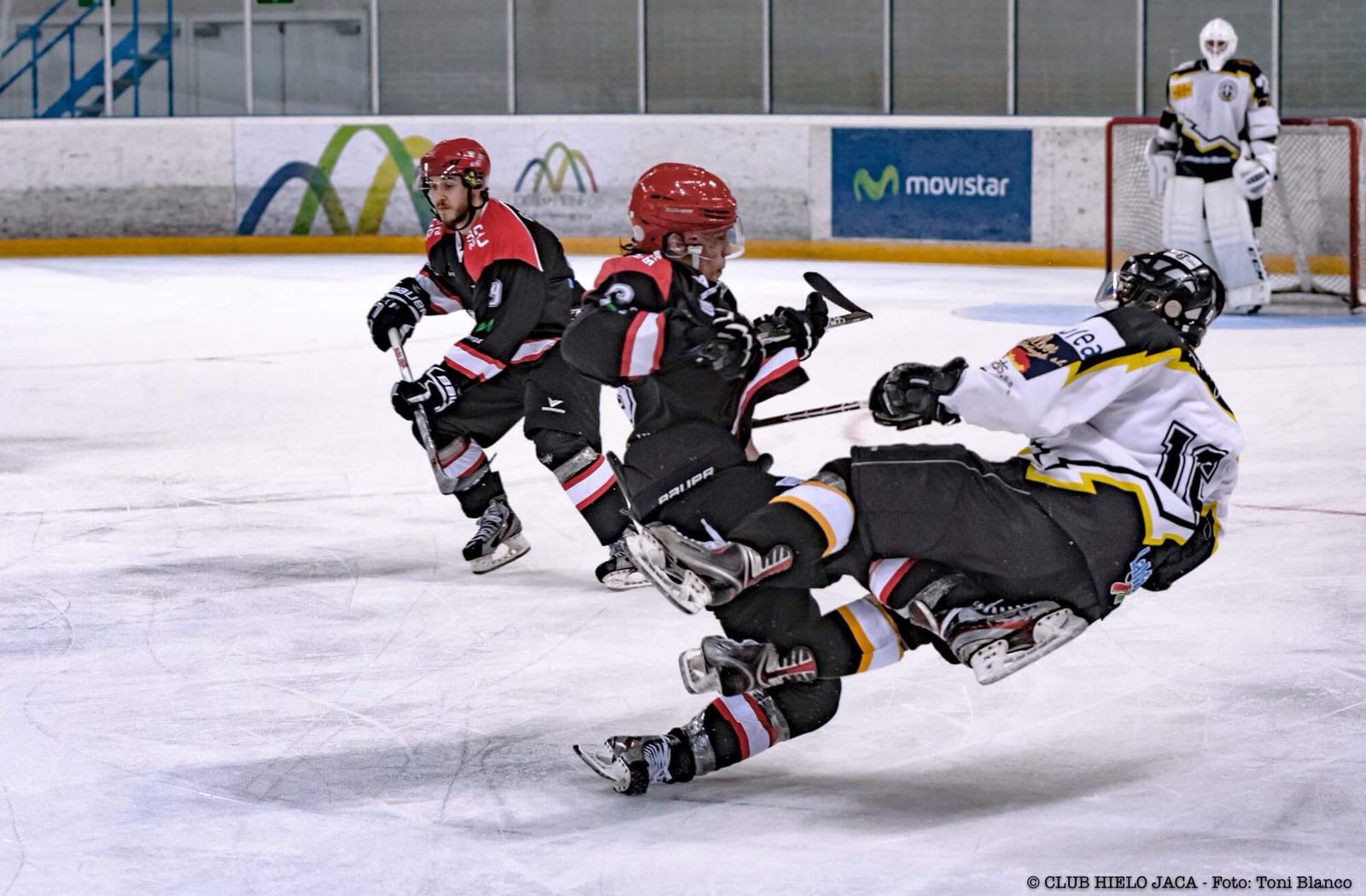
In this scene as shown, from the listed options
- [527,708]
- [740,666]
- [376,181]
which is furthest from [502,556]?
[376,181]

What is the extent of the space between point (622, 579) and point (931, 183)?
915cm

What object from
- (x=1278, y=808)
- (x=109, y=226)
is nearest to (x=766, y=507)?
(x=1278, y=808)

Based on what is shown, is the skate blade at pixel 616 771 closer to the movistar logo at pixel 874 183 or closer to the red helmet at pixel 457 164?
the red helmet at pixel 457 164

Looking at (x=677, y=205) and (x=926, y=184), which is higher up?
(x=926, y=184)

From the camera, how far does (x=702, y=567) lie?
3021 millimetres

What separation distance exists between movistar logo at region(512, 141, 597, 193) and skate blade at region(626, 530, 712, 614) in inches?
461

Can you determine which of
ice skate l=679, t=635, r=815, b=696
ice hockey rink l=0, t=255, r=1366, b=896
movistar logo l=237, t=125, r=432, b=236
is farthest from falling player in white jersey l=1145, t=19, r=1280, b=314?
ice skate l=679, t=635, r=815, b=696

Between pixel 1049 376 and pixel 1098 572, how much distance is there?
0.35 metres

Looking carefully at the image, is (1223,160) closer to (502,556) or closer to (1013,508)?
(502,556)

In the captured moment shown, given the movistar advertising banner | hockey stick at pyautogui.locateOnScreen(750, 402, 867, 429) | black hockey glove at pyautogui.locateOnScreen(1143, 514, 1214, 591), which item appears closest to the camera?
black hockey glove at pyautogui.locateOnScreen(1143, 514, 1214, 591)

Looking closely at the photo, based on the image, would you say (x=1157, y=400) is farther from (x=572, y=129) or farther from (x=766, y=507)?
(x=572, y=129)

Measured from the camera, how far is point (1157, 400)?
3.18 m

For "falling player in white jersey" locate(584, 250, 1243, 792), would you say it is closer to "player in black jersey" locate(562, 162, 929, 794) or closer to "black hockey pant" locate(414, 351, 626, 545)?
"player in black jersey" locate(562, 162, 929, 794)

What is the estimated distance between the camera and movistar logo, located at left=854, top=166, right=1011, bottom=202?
13484 millimetres
